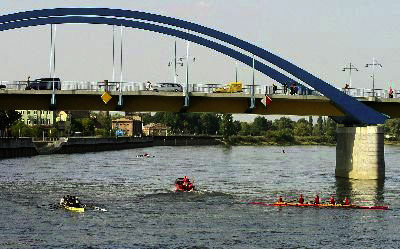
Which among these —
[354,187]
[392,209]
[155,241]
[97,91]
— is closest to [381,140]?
[354,187]

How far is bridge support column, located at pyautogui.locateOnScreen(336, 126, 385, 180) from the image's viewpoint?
88.9m

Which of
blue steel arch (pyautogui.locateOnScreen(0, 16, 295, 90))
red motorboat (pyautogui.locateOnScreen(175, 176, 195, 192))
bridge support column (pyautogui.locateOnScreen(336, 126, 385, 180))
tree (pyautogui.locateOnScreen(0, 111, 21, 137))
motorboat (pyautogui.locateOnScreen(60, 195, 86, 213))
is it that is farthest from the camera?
tree (pyautogui.locateOnScreen(0, 111, 21, 137))

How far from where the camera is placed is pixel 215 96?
83562mm

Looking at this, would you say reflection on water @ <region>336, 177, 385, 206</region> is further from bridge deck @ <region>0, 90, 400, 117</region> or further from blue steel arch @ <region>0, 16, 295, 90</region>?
Result: blue steel arch @ <region>0, 16, 295, 90</region>

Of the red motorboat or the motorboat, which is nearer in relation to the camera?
the motorboat

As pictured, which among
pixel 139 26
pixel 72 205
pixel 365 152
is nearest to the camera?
pixel 72 205

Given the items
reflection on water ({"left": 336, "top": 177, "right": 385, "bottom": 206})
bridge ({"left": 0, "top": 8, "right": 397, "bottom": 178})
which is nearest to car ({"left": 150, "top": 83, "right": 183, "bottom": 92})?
bridge ({"left": 0, "top": 8, "right": 397, "bottom": 178})

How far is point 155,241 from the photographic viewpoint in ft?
166

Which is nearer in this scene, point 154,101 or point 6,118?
point 154,101

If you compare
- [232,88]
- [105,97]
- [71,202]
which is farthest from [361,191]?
[71,202]

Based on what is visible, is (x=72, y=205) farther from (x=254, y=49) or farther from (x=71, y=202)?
(x=254, y=49)

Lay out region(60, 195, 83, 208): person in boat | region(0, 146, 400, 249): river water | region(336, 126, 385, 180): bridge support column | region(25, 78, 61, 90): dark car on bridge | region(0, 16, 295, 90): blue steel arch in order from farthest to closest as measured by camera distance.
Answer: region(336, 126, 385, 180): bridge support column, region(0, 16, 295, 90): blue steel arch, region(25, 78, 61, 90): dark car on bridge, region(60, 195, 83, 208): person in boat, region(0, 146, 400, 249): river water

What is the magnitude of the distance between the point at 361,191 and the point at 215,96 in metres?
18.1

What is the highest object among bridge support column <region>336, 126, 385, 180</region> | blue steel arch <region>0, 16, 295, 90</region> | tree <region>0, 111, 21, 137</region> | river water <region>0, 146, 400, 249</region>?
blue steel arch <region>0, 16, 295, 90</region>
